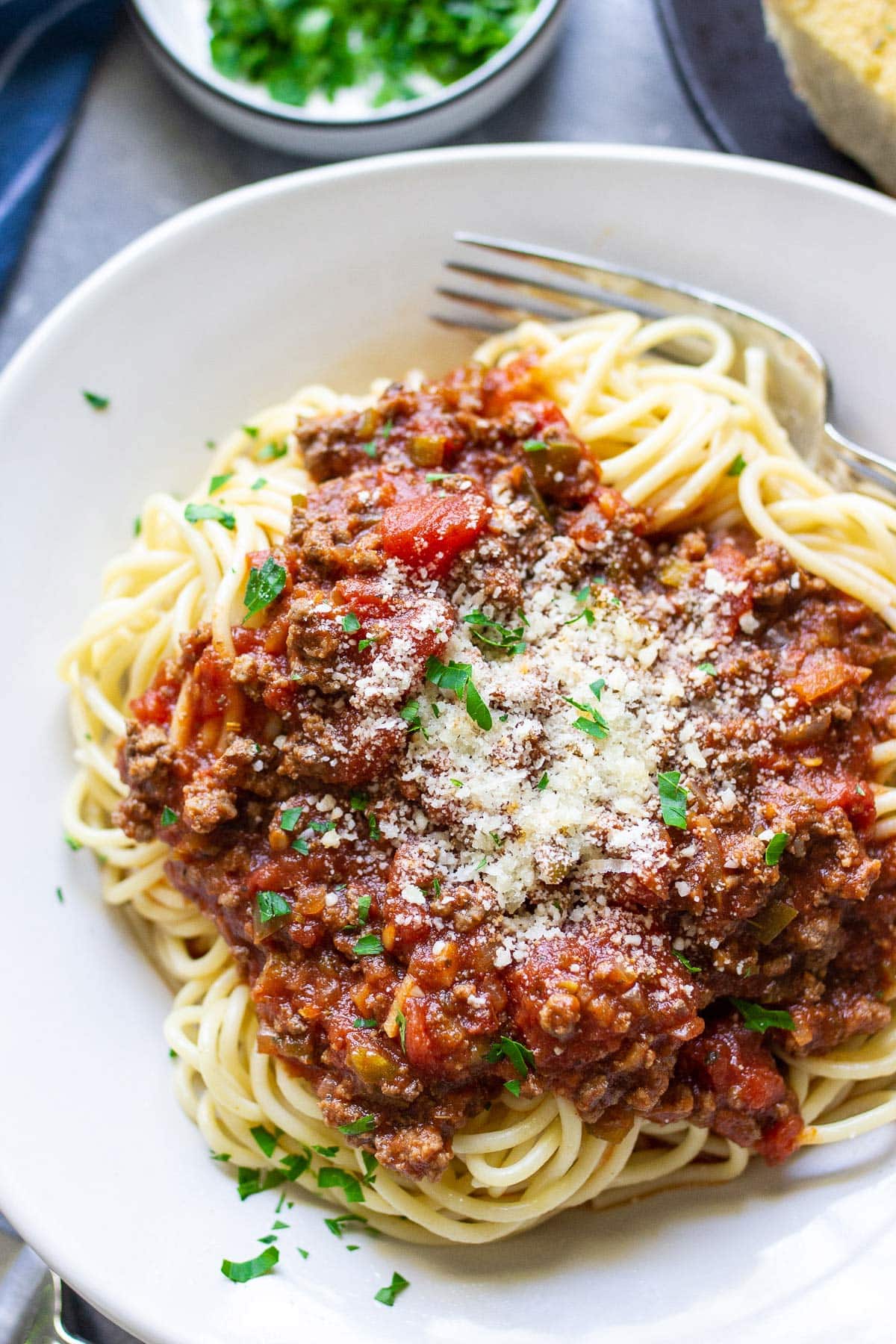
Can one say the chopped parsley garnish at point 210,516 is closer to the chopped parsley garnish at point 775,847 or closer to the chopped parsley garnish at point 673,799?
the chopped parsley garnish at point 673,799

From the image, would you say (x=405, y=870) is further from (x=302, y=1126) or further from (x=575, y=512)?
(x=575, y=512)

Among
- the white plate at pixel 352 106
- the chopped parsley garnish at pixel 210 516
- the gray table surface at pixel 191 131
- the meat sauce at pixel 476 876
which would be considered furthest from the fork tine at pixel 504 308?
the gray table surface at pixel 191 131

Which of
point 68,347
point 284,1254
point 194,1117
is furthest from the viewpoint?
point 68,347

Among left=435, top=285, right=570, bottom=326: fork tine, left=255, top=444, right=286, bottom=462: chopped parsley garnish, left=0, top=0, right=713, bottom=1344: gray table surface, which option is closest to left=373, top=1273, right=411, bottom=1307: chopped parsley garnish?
left=255, top=444, right=286, bottom=462: chopped parsley garnish

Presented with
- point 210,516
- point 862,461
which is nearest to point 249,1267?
point 210,516

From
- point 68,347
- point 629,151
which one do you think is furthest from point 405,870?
A: point 629,151
